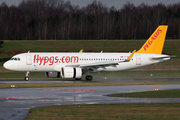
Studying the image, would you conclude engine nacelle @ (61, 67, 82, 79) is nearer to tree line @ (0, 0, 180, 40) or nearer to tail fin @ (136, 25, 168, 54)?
tail fin @ (136, 25, 168, 54)

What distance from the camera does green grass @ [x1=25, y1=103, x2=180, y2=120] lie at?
18.0m

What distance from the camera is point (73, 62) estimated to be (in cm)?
4828

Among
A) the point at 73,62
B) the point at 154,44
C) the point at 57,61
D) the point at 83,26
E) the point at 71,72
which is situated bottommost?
the point at 71,72

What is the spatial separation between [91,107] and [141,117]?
435 cm

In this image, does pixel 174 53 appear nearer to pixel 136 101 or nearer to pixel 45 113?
pixel 136 101

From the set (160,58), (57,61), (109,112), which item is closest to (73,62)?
(57,61)

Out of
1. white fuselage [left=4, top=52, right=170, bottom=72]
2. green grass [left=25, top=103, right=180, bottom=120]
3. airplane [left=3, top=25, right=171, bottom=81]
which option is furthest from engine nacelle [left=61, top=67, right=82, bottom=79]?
green grass [left=25, top=103, right=180, bottom=120]

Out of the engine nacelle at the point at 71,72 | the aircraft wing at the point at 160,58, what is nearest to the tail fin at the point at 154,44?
the aircraft wing at the point at 160,58

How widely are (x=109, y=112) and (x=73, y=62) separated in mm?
29059

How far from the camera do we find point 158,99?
2583 centimetres

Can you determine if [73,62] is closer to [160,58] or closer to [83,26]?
[160,58]

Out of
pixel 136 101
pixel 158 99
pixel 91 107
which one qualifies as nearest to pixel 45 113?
pixel 91 107

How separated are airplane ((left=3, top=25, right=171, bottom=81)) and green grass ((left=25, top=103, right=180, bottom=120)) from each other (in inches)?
940

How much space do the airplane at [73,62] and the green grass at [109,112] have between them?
78.4ft
